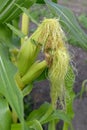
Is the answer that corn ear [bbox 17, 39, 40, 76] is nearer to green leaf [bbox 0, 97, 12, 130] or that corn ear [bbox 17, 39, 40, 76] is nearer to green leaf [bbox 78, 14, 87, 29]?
green leaf [bbox 0, 97, 12, 130]

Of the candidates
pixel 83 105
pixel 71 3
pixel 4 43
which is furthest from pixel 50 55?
pixel 71 3

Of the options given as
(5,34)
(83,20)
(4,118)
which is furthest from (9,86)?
(83,20)

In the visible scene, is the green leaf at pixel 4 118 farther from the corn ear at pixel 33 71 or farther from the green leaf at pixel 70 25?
the green leaf at pixel 70 25

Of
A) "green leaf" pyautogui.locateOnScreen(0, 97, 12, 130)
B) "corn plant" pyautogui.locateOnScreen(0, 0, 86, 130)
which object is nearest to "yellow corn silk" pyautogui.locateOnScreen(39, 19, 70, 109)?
"corn plant" pyautogui.locateOnScreen(0, 0, 86, 130)

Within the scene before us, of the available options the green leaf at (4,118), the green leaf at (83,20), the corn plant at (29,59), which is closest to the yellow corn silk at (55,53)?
the corn plant at (29,59)

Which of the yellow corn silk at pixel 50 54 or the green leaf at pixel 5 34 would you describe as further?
the green leaf at pixel 5 34

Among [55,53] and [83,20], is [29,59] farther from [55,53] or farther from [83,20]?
[83,20]
